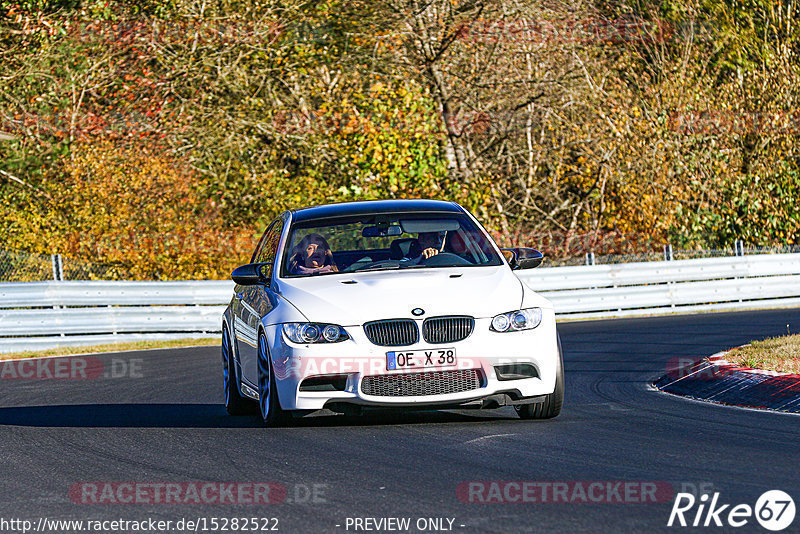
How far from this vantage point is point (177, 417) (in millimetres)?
10914

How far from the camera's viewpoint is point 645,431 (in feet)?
28.9

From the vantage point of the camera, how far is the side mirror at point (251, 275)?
33.9ft

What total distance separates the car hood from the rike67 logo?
3.19 meters

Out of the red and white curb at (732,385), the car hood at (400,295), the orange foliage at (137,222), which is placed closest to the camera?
the car hood at (400,295)

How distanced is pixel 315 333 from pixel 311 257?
1399 millimetres

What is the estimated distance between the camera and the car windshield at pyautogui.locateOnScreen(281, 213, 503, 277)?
33.8 ft

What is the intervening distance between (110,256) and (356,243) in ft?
44.8

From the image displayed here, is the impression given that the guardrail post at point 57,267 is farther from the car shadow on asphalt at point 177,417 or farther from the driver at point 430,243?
the driver at point 430,243

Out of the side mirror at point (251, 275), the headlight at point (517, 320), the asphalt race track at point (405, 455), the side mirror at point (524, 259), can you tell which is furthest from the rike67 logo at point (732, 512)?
the side mirror at point (251, 275)

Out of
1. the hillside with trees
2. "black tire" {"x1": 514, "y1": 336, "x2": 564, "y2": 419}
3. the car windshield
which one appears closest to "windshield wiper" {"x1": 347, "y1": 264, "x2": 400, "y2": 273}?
the car windshield

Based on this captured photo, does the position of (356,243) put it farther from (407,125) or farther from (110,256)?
(407,125)

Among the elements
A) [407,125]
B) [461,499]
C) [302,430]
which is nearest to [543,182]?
[407,125]

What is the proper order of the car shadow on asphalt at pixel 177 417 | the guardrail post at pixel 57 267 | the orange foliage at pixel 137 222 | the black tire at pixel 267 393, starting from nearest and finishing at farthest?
the black tire at pixel 267 393 → the car shadow on asphalt at pixel 177 417 → the guardrail post at pixel 57 267 → the orange foliage at pixel 137 222

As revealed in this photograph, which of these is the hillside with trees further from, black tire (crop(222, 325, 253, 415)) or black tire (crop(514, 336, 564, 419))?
black tire (crop(514, 336, 564, 419))
